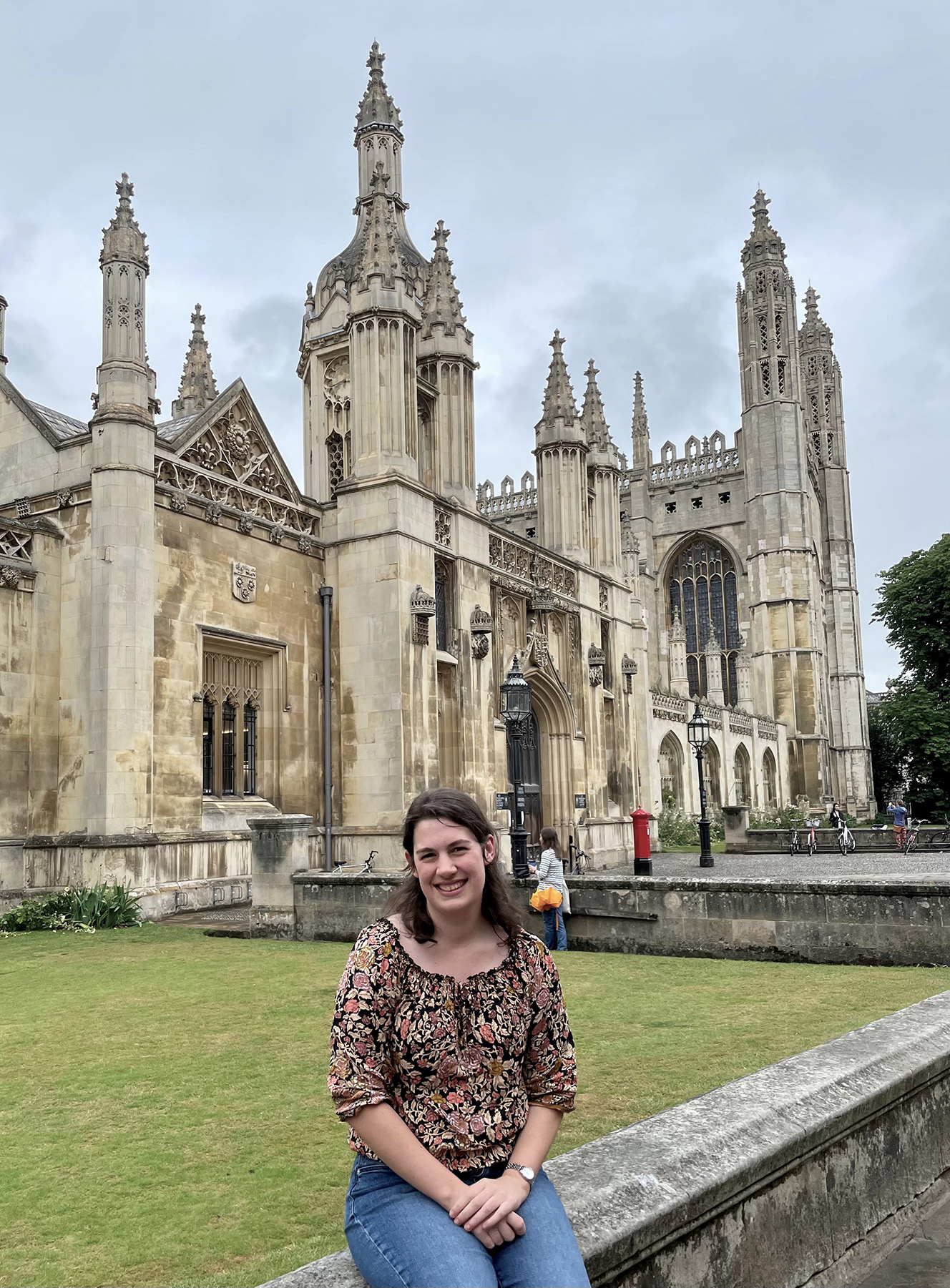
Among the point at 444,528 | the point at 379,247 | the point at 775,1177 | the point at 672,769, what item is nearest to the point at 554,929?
the point at 775,1177

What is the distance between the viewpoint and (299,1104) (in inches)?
212

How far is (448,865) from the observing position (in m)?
2.85

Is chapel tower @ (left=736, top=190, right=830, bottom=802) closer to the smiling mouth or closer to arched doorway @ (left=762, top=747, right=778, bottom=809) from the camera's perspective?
arched doorway @ (left=762, top=747, right=778, bottom=809)

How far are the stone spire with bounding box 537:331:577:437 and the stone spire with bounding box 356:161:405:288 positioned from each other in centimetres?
803

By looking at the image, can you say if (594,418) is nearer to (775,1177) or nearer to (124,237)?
(124,237)

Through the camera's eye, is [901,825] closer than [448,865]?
No

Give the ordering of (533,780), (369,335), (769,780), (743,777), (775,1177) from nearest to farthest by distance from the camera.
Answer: (775,1177)
(369,335)
(533,780)
(743,777)
(769,780)

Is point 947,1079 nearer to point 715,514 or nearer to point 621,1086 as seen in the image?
point 621,1086

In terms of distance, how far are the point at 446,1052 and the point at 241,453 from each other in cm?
1747

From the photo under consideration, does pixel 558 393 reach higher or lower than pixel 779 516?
lower

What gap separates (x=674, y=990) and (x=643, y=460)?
61.0 meters

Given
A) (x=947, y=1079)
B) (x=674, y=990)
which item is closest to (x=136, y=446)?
(x=674, y=990)

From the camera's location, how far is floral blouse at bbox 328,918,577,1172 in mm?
2631

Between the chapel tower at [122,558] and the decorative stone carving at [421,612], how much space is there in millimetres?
5191
